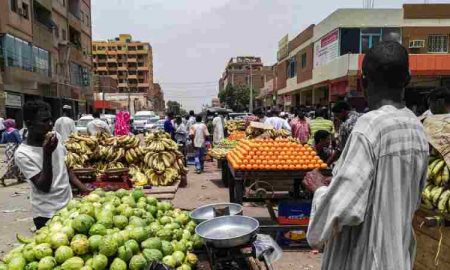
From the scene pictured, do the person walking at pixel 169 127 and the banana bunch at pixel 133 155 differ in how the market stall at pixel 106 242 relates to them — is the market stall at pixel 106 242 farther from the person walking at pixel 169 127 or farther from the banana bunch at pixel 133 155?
the person walking at pixel 169 127

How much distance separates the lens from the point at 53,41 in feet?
120

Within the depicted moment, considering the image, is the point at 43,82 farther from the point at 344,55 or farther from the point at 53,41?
the point at 344,55

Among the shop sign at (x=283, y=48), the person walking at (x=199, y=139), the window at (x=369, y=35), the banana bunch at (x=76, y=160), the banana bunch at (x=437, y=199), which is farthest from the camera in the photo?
the shop sign at (x=283, y=48)

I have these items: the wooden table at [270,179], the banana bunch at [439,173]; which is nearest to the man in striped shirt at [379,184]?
the banana bunch at [439,173]

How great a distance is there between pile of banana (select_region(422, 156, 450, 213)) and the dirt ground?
1.97 m

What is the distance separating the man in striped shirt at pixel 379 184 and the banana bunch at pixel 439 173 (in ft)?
7.45

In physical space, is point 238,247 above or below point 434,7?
below

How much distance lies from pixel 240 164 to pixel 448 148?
322 cm

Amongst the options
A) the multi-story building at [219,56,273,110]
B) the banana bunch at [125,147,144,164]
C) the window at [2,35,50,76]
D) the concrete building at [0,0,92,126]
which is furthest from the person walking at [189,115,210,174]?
the multi-story building at [219,56,273,110]

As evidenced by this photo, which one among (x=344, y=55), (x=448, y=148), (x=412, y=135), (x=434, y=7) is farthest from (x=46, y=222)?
(x=434, y=7)

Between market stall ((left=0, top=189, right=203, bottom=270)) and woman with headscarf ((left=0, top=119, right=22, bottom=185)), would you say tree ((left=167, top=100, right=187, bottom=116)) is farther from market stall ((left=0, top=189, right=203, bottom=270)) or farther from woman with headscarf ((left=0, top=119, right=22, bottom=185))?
market stall ((left=0, top=189, right=203, bottom=270))

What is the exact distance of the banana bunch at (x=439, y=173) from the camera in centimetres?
386

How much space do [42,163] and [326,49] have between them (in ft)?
85.4

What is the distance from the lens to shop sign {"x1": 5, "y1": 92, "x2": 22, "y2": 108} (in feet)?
83.8
